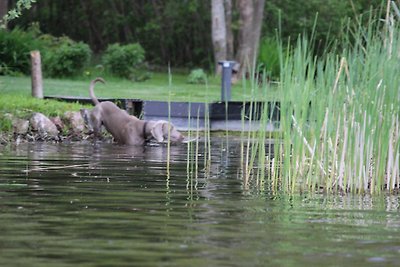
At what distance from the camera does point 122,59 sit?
31.5 metres

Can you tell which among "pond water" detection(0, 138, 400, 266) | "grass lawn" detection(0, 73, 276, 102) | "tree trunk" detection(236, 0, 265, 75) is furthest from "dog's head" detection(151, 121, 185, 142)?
"tree trunk" detection(236, 0, 265, 75)

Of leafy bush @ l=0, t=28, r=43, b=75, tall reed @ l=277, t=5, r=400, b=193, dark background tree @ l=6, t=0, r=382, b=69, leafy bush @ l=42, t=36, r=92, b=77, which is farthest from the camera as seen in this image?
dark background tree @ l=6, t=0, r=382, b=69

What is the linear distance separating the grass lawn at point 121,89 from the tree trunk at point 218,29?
2.75 m

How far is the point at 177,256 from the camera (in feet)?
21.1

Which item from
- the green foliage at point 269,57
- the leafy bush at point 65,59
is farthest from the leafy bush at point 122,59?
the green foliage at point 269,57

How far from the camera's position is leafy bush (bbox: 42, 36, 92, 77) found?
95.2 feet

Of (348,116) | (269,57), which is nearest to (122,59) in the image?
(269,57)

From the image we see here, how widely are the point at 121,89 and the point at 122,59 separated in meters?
5.69

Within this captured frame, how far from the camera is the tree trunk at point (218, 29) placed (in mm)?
32625

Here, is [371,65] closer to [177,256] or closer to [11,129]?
[177,256]

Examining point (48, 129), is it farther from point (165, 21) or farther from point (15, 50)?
point (165, 21)

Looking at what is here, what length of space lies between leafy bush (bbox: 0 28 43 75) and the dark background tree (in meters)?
11.5

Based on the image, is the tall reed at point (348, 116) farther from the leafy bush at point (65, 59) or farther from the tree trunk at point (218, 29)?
the tree trunk at point (218, 29)

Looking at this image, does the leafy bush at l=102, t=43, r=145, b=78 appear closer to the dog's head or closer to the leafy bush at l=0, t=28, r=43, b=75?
the leafy bush at l=0, t=28, r=43, b=75
